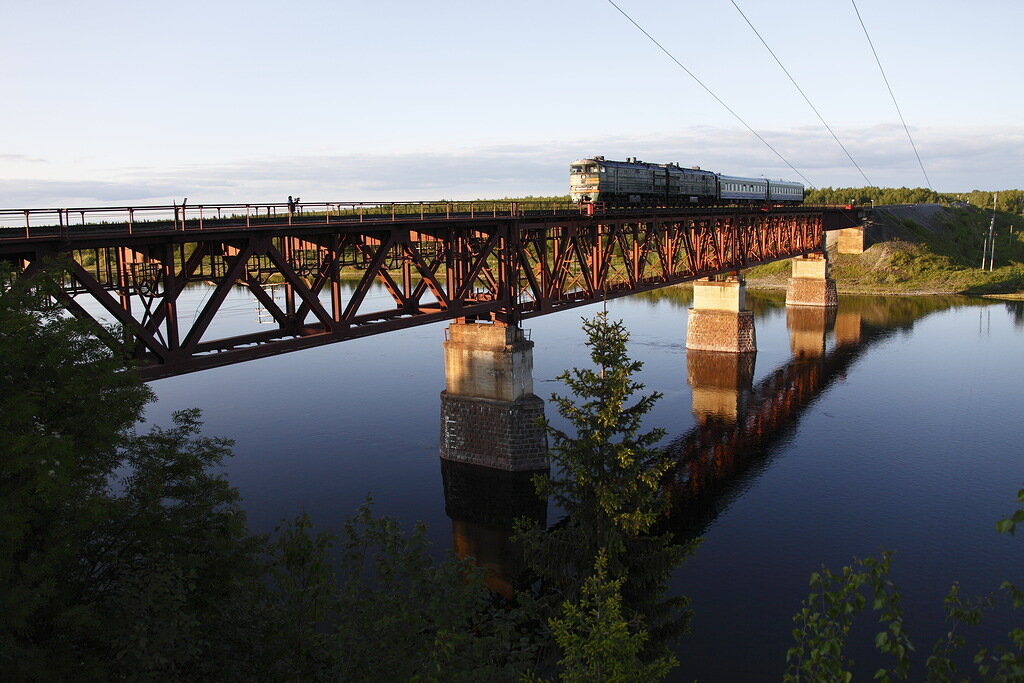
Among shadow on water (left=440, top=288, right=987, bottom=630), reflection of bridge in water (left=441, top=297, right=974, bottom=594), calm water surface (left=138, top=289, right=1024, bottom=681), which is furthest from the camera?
reflection of bridge in water (left=441, top=297, right=974, bottom=594)

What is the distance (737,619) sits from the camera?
25.7 metres

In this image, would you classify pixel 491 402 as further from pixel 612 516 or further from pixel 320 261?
pixel 612 516

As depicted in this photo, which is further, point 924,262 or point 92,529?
point 924,262

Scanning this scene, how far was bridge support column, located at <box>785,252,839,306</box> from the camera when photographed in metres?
96.0

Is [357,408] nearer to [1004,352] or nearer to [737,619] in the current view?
[737,619]

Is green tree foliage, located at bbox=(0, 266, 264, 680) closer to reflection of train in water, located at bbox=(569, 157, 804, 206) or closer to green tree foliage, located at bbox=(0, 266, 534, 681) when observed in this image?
green tree foliage, located at bbox=(0, 266, 534, 681)

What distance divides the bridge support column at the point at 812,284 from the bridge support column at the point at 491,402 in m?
67.2

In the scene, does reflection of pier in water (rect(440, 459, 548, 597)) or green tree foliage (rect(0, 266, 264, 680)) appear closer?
green tree foliage (rect(0, 266, 264, 680))

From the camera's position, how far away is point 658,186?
67.8 metres

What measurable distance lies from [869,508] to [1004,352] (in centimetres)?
4419

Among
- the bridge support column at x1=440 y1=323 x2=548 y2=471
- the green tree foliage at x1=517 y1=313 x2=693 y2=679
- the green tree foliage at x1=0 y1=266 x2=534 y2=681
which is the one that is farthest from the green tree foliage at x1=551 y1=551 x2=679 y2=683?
the bridge support column at x1=440 y1=323 x2=548 y2=471

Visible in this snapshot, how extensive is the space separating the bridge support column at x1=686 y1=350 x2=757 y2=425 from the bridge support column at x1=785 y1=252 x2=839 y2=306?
3074cm

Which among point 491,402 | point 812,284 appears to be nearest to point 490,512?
point 491,402

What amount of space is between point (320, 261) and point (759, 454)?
2679 centimetres
